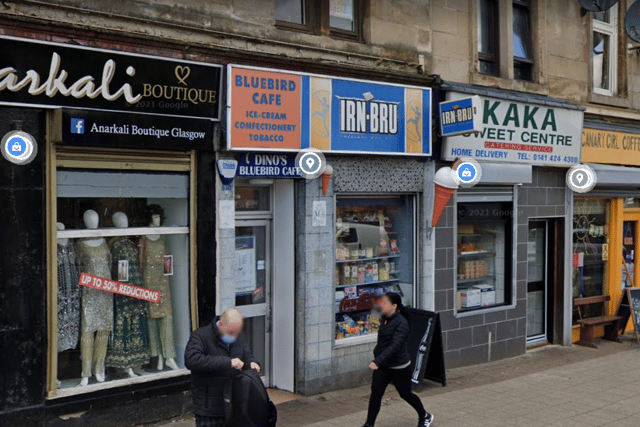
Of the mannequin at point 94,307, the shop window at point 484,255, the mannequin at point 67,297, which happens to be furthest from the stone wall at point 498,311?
the mannequin at point 67,297

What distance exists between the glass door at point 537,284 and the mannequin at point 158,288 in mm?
7204

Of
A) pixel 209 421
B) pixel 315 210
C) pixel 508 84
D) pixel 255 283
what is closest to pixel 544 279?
pixel 508 84

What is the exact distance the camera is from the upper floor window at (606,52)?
1449 cm

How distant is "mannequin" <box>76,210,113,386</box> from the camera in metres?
7.98

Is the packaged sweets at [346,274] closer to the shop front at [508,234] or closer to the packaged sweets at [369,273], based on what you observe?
the packaged sweets at [369,273]

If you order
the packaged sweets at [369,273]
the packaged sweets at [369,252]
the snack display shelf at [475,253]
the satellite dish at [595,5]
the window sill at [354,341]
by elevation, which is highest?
the satellite dish at [595,5]

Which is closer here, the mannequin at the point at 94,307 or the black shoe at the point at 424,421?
the mannequin at the point at 94,307

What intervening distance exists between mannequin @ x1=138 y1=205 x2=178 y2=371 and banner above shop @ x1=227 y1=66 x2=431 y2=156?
1.37m

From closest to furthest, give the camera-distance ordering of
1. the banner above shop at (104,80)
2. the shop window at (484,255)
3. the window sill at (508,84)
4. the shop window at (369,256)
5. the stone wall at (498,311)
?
the banner above shop at (104,80), the shop window at (369,256), the stone wall at (498,311), the window sill at (508,84), the shop window at (484,255)

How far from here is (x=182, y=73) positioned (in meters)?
8.32

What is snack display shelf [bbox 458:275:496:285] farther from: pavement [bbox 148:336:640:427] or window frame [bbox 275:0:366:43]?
window frame [bbox 275:0:366:43]

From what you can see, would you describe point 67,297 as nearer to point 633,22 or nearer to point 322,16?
point 322,16

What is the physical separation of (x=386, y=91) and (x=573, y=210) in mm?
5448

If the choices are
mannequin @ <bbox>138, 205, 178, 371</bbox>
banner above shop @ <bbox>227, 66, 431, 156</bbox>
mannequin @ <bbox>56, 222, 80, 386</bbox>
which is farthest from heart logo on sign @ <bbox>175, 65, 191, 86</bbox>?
mannequin @ <bbox>56, 222, 80, 386</bbox>
